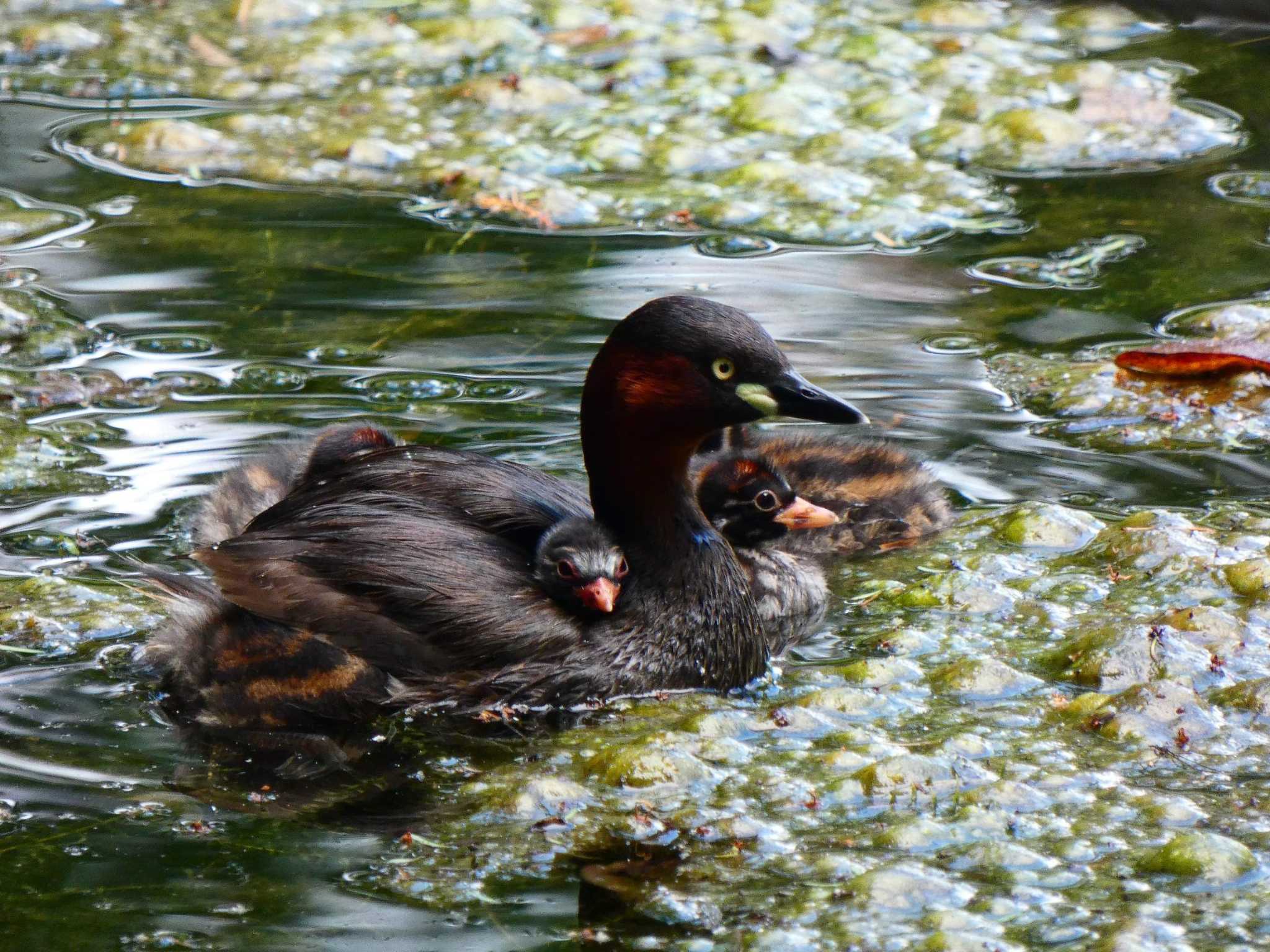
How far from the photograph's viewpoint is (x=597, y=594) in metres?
4.26

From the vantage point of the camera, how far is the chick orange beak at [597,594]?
4.26m

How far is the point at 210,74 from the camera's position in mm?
8367

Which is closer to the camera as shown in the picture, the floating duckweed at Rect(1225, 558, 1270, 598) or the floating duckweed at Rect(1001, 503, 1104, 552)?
the floating duckweed at Rect(1225, 558, 1270, 598)

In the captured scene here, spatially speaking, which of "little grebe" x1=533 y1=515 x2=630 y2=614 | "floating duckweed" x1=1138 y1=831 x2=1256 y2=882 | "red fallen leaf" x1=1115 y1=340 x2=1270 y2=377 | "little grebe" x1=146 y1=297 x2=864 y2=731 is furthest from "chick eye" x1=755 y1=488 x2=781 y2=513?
"floating duckweed" x1=1138 y1=831 x2=1256 y2=882

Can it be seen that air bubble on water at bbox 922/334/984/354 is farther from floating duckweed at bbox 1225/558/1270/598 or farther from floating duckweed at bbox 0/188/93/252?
floating duckweed at bbox 0/188/93/252

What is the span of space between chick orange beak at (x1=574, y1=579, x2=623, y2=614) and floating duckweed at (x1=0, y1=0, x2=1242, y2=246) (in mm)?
3063

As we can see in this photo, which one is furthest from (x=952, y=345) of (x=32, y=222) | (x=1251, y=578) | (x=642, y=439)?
(x=32, y=222)

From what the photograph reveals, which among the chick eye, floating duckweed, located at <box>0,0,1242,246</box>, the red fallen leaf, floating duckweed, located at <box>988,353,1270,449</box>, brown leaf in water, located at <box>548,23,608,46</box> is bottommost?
the chick eye

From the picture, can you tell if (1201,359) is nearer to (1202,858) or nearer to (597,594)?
(597,594)

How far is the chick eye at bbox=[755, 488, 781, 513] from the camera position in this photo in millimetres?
5207

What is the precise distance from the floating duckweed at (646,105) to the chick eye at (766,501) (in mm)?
2055

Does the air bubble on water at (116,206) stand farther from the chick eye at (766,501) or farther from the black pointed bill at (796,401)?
the black pointed bill at (796,401)

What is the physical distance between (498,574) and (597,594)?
0.81ft

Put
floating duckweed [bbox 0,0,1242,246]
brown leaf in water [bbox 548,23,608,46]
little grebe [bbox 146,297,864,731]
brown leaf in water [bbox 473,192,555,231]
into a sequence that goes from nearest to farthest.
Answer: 1. little grebe [bbox 146,297,864,731]
2. brown leaf in water [bbox 473,192,555,231]
3. floating duckweed [bbox 0,0,1242,246]
4. brown leaf in water [bbox 548,23,608,46]
